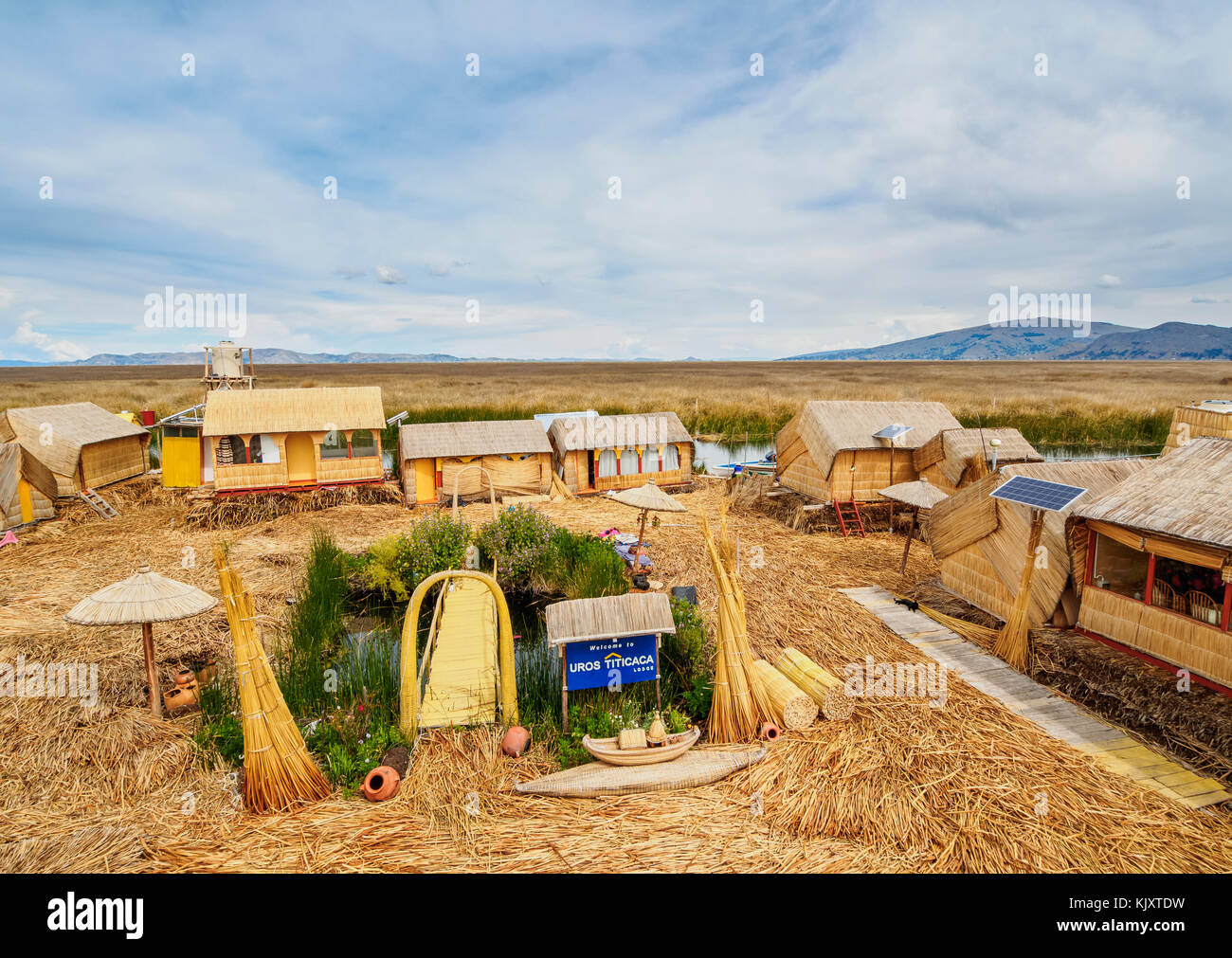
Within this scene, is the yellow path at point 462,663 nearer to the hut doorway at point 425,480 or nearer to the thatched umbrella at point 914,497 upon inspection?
the hut doorway at point 425,480

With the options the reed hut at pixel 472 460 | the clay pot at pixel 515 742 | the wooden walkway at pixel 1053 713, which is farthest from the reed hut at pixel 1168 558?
the reed hut at pixel 472 460

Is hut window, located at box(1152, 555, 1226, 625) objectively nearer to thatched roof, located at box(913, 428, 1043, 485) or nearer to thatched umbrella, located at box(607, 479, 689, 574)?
thatched umbrella, located at box(607, 479, 689, 574)

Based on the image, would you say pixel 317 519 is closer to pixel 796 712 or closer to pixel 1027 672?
pixel 796 712

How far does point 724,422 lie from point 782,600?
26.8 metres

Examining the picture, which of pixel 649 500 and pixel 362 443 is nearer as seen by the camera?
pixel 649 500

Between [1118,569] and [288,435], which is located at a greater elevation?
[288,435]

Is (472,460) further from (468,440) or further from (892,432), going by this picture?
(892,432)

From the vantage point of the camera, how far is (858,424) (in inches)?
691

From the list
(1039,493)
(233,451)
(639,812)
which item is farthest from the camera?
(233,451)

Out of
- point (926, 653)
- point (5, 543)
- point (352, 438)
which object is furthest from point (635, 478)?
point (5, 543)

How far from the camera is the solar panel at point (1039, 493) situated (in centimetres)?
786

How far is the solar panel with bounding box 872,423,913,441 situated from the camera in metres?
16.5

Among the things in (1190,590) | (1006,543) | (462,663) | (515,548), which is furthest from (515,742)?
(1190,590)

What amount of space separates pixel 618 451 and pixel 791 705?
14373 mm
